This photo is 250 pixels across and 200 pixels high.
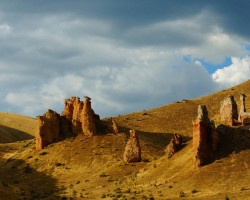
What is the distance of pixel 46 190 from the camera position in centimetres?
6731

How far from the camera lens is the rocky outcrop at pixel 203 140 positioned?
179 ft

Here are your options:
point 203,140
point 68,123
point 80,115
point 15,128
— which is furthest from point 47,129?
point 15,128

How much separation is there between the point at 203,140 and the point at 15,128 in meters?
124

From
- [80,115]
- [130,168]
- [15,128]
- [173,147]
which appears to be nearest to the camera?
[173,147]

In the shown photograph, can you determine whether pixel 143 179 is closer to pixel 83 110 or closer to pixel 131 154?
pixel 131 154

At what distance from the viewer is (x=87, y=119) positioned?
8494 cm

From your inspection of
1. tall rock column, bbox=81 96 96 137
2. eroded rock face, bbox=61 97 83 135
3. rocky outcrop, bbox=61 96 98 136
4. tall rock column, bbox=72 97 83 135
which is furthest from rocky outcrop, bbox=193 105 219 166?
eroded rock face, bbox=61 97 83 135

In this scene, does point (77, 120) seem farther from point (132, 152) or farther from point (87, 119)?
point (132, 152)

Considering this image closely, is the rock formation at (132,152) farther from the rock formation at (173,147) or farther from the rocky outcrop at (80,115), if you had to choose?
the rocky outcrop at (80,115)

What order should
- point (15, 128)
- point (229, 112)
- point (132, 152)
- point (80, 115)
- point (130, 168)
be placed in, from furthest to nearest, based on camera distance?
point (15, 128) < point (80, 115) < point (132, 152) < point (229, 112) < point (130, 168)

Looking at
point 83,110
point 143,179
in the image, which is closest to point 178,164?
point 143,179

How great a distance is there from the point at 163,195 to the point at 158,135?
148 ft

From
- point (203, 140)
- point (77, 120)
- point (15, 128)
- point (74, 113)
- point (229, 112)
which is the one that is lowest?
point (203, 140)

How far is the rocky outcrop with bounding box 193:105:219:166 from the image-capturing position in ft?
179
